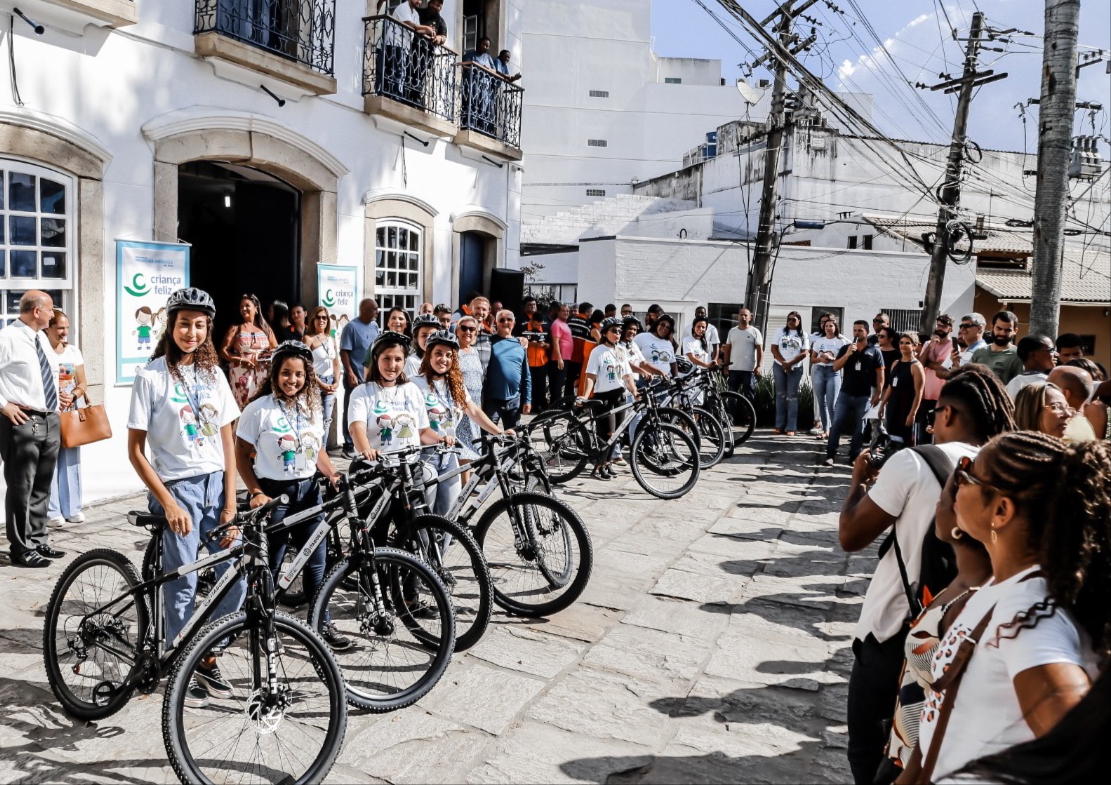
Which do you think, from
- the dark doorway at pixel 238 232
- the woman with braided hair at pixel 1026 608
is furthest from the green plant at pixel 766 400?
the woman with braided hair at pixel 1026 608

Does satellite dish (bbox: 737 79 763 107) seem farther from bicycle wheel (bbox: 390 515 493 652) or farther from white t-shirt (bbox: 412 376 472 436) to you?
bicycle wheel (bbox: 390 515 493 652)

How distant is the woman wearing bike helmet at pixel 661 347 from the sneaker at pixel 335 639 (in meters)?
7.38

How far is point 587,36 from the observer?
4253cm

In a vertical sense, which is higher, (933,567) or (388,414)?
(388,414)

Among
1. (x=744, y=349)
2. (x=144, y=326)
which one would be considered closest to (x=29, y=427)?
(x=144, y=326)

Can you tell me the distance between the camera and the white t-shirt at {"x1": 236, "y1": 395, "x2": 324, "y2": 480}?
15.5 feet

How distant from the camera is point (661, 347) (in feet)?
38.3

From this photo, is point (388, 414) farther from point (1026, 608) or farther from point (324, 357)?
point (324, 357)

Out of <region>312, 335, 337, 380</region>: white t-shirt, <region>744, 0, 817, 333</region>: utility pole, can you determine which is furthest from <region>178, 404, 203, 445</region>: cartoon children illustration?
<region>744, 0, 817, 333</region>: utility pole

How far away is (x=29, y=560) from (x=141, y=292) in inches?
112

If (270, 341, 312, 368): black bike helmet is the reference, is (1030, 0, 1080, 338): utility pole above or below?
above

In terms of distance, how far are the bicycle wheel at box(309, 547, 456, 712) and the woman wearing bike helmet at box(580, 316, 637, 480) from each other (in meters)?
5.28

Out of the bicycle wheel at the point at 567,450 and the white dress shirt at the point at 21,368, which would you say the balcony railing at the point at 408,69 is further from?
the white dress shirt at the point at 21,368

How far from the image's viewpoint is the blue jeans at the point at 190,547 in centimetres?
394
